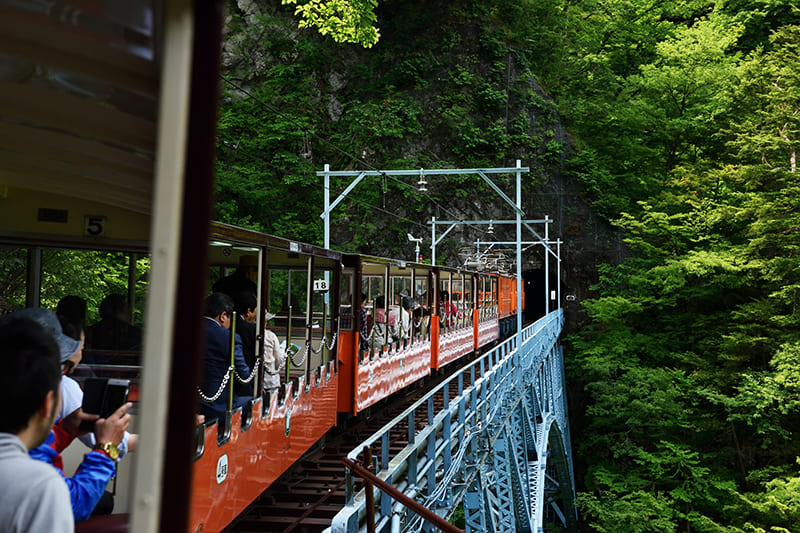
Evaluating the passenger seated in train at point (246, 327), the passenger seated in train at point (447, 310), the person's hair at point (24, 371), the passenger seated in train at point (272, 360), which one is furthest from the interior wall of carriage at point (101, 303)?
the passenger seated in train at point (447, 310)

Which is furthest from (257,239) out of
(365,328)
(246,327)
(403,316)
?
(403,316)

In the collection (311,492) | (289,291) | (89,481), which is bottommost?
(311,492)

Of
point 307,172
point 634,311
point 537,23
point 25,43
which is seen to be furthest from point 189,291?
point 537,23

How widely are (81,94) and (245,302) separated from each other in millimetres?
4484

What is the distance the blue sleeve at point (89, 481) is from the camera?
2010 mm

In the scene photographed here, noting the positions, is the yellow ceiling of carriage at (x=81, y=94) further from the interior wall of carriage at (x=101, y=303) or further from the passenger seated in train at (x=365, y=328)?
the passenger seated in train at (x=365, y=328)

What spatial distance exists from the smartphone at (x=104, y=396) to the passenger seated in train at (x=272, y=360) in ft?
9.63

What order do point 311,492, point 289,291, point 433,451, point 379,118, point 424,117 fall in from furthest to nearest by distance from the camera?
point 424,117, point 379,118, point 289,291, point 433,451, point 311,492

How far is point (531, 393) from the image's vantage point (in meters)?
21.4

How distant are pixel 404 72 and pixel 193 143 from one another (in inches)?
1501

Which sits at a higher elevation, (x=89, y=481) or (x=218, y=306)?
(x=218, y=306)

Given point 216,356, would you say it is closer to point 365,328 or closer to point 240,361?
point 240,361

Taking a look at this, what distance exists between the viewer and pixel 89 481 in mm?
2018

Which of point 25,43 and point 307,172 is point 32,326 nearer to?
point 25,43
